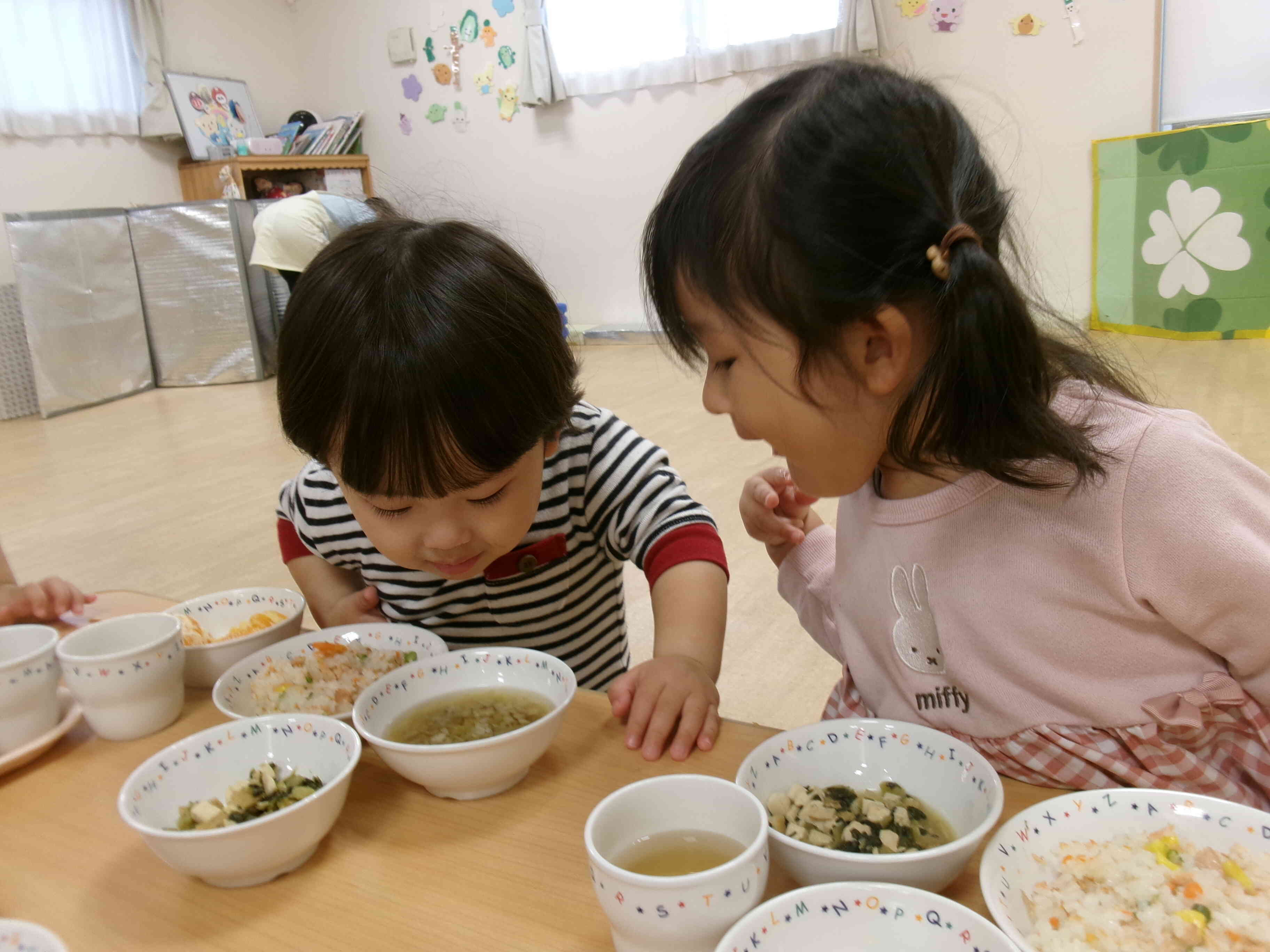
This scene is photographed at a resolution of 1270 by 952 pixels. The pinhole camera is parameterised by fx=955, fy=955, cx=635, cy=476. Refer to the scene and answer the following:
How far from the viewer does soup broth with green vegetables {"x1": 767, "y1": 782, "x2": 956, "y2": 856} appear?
54cm

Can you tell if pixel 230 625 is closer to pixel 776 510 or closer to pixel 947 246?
pixel 776 510

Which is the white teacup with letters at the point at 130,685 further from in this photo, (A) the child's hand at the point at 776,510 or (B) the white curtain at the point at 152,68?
(B) the white curtain at the point at 152,68

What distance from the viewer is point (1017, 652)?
78 cm

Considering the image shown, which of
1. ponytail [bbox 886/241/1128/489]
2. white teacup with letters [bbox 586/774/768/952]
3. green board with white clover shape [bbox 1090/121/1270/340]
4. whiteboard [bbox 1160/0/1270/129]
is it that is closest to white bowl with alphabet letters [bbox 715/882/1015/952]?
white teacup with letters [bbox 586/774/768/952]

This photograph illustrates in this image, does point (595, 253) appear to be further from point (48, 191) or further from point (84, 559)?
point (84, 559)

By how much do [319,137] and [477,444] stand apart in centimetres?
556

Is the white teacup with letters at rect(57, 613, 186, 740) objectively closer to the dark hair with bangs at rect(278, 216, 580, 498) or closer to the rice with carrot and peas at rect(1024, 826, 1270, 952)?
the dark hair with bangs at rect(278, 216, 580, 498)

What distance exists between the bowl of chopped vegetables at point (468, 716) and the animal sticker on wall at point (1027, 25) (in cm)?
432

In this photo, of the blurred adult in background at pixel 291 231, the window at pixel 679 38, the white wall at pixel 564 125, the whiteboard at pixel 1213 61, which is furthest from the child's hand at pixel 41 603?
the whiteboard at pixel 1213 61

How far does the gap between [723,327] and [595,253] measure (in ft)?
16.4

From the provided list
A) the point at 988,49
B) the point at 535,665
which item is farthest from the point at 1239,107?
the point at 535,665

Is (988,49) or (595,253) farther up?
(988,49)

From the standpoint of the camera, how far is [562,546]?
1074 mm

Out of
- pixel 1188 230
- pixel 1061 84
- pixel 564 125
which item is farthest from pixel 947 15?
pixel 564 125
